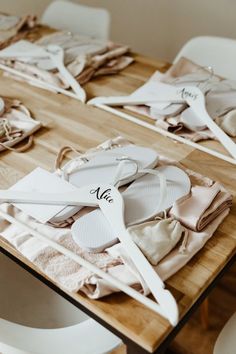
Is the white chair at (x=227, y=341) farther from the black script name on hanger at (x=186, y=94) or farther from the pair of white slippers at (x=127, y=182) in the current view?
the black script name on hanger at (x=186, y=94)

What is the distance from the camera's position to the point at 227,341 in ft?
3.46

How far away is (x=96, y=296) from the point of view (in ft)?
2.70

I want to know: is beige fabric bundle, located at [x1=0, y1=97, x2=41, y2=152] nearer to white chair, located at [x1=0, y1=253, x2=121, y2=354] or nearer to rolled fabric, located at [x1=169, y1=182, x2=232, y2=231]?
white chair, located at [x1=0, y1=253, x2=121, y2=354]

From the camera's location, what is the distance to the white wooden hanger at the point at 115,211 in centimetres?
79

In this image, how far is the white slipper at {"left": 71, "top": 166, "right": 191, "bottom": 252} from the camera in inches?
35.6

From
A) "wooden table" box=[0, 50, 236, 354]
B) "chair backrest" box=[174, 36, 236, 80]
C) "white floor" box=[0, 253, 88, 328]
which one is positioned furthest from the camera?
"chair backrest" box=[174, 36, 236, 80]

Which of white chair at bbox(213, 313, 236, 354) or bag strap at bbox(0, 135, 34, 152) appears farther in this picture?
bag strap at bbox(0, 135, 34, 152)

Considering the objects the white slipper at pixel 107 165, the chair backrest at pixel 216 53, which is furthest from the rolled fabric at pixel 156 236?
the chair backrest at pixel 216 53

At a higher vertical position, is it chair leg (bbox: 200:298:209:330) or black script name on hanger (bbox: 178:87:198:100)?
black script name on hanger (bbox: 178:87:198:100)

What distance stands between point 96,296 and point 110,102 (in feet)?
2.41

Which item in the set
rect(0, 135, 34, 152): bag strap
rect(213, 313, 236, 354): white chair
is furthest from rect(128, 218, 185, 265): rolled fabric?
rect(0, 135, 34, 152): bag strap

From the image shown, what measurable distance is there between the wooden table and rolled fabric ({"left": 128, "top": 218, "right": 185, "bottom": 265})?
0.05 m

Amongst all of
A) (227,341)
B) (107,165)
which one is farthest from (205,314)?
(107,165)

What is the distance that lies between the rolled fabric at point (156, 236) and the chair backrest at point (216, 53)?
95 centimetres
